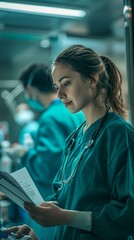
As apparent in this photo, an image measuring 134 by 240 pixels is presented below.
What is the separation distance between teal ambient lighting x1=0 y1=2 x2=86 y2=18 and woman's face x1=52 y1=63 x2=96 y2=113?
1.63m

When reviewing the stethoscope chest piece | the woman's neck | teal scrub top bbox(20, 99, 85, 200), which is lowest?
teal scrub top bbox(20, 99, 85, 200)

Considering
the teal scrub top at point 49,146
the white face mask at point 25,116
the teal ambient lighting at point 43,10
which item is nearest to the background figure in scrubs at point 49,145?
the teal scrub top at point 49,146

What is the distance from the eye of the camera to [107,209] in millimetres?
1207

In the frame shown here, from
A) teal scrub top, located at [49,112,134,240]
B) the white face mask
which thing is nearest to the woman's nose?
teal scrub top, located at [49,112,134,240]

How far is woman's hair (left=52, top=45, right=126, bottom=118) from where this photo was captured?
134 centimetres

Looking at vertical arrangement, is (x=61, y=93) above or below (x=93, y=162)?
above

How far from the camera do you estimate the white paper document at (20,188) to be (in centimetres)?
117

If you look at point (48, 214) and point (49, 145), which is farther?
point (49, 145)

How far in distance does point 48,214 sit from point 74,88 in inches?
16.3

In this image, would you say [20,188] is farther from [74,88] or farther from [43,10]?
[43,10]

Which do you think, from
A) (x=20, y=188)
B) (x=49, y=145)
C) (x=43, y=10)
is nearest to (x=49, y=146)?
(x=49, y=145)

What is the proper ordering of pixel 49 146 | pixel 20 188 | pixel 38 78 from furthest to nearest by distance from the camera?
pixel 38 78, pixel 49 146, pixel 20 188

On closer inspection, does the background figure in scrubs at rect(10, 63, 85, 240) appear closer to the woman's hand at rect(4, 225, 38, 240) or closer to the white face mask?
the woman's hand at rect(4, 225, 38, 240)

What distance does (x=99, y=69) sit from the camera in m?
1.35
